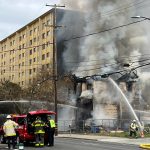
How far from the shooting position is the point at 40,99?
55.9m

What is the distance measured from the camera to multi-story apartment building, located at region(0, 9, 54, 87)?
277ft

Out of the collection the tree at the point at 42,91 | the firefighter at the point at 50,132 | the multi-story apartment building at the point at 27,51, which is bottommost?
the firefighter at the point at 50,132

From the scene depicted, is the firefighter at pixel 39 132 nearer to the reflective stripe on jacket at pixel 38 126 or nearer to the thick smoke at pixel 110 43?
the reflective stripe on jacket at pixel 38 126

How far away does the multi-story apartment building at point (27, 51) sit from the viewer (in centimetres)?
8444

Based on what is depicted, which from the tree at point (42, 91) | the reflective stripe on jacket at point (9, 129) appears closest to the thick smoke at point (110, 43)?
the tree at point (42, 91)

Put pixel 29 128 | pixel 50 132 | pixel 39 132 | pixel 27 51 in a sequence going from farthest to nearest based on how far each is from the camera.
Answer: pixel 27 51 < pixel 29 128 < pixel 50 132 < pixel 39 132

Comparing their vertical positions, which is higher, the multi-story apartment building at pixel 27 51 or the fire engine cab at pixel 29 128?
the multi-story apartment building at pixel 27 51

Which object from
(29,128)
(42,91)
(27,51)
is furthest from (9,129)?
(27,51)

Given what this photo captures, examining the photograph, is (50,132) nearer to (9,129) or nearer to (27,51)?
(9,129)

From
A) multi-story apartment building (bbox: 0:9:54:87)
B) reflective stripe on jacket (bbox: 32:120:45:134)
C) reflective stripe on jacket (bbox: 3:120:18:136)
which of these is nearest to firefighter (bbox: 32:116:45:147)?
reflective stripe on jacket (bbox: 32:120:45:134)

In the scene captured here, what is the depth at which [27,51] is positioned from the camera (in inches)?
3765

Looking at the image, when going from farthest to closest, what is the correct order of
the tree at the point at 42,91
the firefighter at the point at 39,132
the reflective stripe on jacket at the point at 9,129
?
the tree at the point at 42,91 < the firefighter at the point at 39,132 < the reflective stripe on jacket at the point at 9,129

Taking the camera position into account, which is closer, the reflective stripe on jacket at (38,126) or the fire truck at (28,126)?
the reflective stripe on jacket at (38,126)

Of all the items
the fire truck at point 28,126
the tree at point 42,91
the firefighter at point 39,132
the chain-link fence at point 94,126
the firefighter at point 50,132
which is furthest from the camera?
the tree at point 42,91
